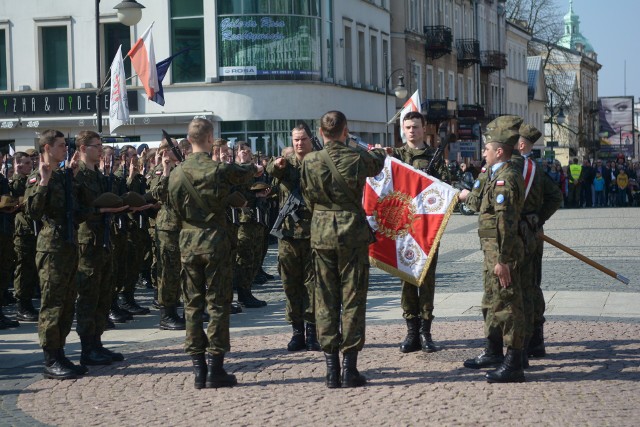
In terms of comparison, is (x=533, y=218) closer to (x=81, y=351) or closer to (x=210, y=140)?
(x=210, y=140)

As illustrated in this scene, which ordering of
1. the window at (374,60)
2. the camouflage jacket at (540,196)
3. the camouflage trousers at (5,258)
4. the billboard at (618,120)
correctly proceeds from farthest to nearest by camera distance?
1. the billboard at (618,120)
2. the window at (374,60)
3. the camouflage trousers at (5,258)
4. the camouflage jacket at (540,196)

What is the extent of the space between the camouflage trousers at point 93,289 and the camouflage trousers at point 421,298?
261 cm

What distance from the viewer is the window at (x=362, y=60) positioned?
44.0 m

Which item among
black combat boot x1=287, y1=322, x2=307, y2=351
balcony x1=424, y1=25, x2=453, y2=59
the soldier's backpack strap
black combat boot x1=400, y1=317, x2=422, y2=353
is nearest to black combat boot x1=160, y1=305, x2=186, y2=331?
black combat boot x1=287, y1=322, x2=307, y2=351

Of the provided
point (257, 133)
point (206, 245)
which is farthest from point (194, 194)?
point (257, 133)

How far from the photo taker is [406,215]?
10.0 m

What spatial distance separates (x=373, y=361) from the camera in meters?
9.55

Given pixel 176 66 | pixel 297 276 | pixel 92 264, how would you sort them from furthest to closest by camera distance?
1. pixel 176 66
2. pixel 297 276
3. pixel 92 264

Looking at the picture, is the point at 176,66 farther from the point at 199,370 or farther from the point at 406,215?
the point at 199,370

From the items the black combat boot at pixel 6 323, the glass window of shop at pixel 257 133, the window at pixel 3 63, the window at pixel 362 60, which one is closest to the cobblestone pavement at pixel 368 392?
the black combat boot at pixel 6 323

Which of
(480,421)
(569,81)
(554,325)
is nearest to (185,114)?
(554,325)

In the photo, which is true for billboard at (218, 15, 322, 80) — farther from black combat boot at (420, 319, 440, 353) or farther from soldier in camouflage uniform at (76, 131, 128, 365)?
black combat boot at (420, 319, 440, 353)

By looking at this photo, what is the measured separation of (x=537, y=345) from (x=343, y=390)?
6.61 feet

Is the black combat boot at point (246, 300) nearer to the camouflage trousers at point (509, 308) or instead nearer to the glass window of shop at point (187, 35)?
the camouflage trousers at point (509, 308)
